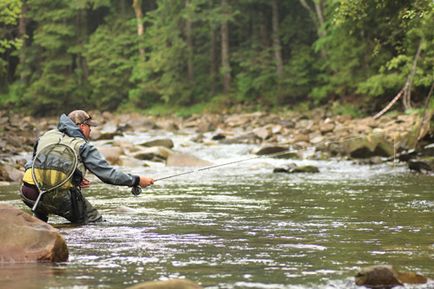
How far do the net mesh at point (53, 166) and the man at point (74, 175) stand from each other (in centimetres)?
7

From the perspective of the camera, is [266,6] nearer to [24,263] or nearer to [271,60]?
[271,60]

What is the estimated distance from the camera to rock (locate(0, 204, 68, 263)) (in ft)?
20.0

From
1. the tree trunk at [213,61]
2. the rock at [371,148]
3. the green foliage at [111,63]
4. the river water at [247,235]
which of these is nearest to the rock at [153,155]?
the rock at [371,148]

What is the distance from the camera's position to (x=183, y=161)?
56.9ft

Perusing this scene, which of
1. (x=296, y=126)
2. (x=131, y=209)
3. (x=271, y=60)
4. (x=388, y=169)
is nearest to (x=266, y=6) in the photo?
(x=271, y=60)

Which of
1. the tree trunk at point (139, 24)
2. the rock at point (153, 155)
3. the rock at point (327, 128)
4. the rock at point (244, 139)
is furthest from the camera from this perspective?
the tree trunk at point (139, 24)

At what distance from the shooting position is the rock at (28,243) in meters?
6.10

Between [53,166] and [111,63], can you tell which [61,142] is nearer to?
[53,166]

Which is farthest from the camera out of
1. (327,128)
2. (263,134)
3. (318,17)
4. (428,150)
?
(318,17)

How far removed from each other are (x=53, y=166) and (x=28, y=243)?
152 centimetres

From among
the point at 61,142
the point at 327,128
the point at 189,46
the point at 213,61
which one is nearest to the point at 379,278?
the point at 61,142

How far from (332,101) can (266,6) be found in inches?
371

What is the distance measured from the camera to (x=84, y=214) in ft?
27.3

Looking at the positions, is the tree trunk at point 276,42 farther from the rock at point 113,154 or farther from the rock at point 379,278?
the rock at point 379,278
